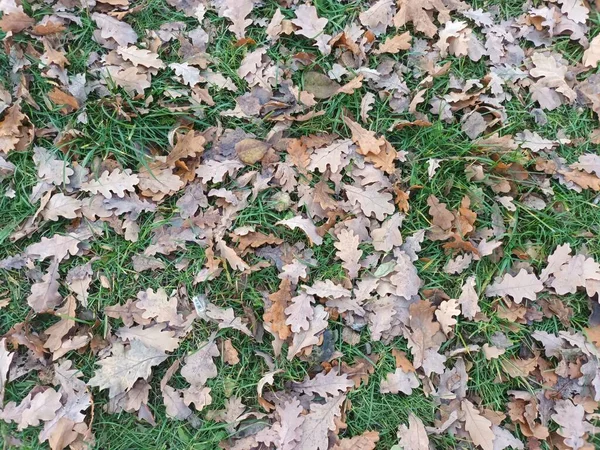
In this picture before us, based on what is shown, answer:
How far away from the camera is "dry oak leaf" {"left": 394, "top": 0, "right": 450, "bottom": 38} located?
3.28 metres

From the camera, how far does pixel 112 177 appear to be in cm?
301

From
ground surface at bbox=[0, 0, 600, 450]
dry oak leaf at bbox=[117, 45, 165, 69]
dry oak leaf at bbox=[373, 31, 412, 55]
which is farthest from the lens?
dry oak leaf at bbox=[373, 31, 412, 55]

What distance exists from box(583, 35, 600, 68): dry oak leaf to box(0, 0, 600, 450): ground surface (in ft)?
0.04

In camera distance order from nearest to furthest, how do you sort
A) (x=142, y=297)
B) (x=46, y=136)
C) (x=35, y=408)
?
(x=35, y=408) → (x=142, y=297) → (x=46, y=136)

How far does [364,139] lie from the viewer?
311 centimetres

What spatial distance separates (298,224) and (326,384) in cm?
90

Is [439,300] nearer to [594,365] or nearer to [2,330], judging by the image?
[594,365]

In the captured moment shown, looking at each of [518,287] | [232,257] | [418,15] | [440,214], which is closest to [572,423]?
[518,287]

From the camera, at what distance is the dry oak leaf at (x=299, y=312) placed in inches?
110

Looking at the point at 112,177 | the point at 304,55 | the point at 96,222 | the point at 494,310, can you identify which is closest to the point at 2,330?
the point at 96,222

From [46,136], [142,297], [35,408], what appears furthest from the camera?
[46,136]

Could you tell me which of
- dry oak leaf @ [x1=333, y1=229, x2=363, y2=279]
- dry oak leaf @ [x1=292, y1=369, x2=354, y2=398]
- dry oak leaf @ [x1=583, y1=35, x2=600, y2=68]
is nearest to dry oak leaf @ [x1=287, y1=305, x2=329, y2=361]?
dry oak leaf @ [x1=292, y1=369, x2=354, y2=398]

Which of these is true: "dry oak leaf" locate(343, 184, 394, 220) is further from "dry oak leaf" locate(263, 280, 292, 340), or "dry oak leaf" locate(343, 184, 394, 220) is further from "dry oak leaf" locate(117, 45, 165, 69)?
"dry oak leaf" locate(117, 45, 165, 69)

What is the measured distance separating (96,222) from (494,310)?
2.36 m
